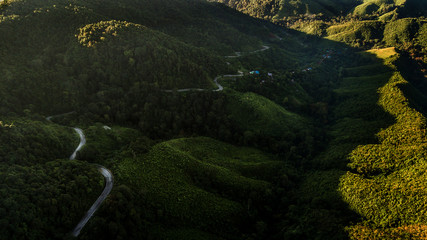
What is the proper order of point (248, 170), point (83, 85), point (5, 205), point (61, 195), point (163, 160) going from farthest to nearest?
point (83, 85) < point (248, 170) < point (163, 160) < point (61, 195) < point (5, 205)

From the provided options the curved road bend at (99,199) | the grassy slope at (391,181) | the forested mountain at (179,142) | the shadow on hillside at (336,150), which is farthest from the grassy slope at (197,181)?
the grassy slope at (391,181)

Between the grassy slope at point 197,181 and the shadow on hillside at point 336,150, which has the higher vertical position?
the shadow on hillside at point 336,150

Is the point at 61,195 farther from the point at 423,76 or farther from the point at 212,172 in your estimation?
the point at 423,76

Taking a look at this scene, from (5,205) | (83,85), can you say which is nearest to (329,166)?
(5,205)

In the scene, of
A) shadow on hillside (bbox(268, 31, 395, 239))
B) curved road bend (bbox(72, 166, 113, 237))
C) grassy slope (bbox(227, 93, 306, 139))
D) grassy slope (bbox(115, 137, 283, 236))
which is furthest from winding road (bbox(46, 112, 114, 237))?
grassy slope (bbox(227, 93, 306, 139))

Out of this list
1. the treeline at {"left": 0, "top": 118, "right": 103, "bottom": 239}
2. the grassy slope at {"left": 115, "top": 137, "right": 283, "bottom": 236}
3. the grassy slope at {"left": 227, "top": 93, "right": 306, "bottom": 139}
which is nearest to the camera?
the treeline at {"left": 0, "top": 118, "right": 103, "bottom": 239}

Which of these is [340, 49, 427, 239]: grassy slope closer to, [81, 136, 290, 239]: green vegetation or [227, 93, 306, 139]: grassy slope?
[81, 136, 290, 239]: green vegetation

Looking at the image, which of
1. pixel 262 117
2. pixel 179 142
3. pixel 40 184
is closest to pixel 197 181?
pixel 179 142

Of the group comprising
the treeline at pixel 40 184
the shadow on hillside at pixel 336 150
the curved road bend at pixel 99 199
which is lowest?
the curved road bend at pixel 99 199

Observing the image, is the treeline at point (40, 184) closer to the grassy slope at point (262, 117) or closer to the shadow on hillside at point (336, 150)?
the shadow on hillside at point (336, 150)
